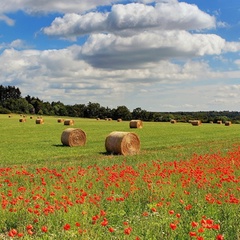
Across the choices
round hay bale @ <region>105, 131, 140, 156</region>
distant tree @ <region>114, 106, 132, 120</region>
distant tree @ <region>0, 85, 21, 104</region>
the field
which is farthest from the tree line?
the field

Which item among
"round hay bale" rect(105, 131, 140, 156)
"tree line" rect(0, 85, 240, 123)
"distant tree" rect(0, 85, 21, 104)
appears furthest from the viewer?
"distant tree" rect(0, 85, 21, 104)

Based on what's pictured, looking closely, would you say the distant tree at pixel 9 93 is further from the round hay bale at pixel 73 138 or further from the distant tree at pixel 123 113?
the round hay bale at pixel 73 138

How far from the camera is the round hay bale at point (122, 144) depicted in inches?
964

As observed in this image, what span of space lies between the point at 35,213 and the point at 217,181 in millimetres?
6546

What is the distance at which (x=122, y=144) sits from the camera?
24531 mm

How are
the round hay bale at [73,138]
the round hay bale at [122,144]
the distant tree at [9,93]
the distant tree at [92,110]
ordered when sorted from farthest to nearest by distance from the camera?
the distant tree at [9,93]
the distant tree at [92,110]
the round hay bale at [73,138]
the round hay bale at [122,144]

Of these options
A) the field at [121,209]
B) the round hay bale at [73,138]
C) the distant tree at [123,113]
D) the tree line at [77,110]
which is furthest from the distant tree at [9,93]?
the field at [121,209]

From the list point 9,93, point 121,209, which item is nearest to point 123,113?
point 9,93

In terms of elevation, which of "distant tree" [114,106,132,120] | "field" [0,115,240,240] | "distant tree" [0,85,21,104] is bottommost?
"field" [0,115,240,240]

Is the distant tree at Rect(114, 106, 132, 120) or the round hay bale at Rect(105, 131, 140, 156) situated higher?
the distant tree at Rect(114, 106, 132, 120)

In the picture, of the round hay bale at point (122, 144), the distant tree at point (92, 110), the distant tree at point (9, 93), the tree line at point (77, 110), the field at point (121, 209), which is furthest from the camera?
the distant tree at point (9, 93)

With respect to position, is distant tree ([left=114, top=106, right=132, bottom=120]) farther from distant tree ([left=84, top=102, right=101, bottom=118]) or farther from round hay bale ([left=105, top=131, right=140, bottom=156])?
round hay bale ([left=105, top=131, right=140, bottom=156])

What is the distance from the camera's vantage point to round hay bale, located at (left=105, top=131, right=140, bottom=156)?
24.5m

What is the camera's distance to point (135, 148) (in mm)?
Answer: 25453
